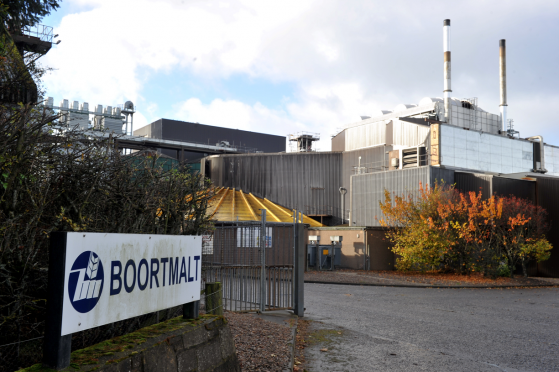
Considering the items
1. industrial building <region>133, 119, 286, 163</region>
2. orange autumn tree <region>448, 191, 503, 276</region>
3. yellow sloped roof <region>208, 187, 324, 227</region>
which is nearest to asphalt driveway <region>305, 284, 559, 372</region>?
orange autumn tree <region>448, 191, 503, 276</region>

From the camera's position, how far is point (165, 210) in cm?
637

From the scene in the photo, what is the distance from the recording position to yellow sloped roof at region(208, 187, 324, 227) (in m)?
34.2

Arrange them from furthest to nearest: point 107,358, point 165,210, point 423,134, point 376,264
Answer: point 423,134 < point 376,264 < point 165,210 < point 107,358

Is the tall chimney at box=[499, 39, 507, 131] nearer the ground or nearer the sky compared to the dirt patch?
nearer the sky

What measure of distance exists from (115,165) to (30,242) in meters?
1.39

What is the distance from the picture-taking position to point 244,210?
36.5m

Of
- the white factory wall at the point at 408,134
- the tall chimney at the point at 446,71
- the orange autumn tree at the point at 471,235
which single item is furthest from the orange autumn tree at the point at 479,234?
the tall chimney at the point at 446,71

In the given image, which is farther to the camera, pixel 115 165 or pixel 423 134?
pixel 423 134

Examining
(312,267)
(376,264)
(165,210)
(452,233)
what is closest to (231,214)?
(312,267)

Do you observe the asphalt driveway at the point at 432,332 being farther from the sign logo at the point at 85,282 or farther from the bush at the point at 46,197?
the sign logo at the point at 85,282

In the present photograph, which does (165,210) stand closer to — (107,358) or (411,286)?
(107,358)

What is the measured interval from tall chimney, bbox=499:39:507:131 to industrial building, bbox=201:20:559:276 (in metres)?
0.10

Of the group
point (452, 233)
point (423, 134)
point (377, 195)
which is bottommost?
point (452, 233)

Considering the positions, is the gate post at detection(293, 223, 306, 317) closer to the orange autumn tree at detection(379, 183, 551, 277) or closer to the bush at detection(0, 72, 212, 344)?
the bush at detection(0, 72, 212, 344)
